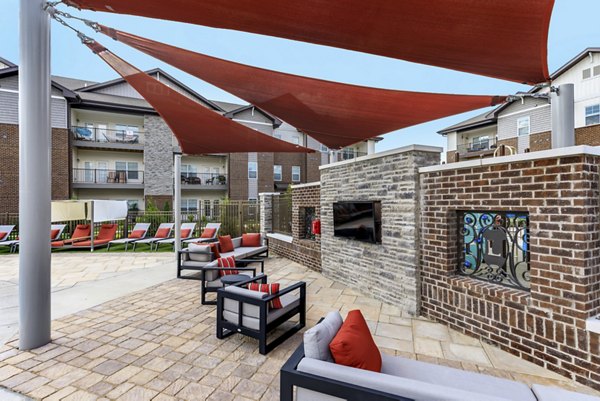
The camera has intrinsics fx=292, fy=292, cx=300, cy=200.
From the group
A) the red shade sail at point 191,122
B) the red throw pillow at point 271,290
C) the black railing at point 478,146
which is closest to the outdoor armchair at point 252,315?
the red throw pillow at point 271,290

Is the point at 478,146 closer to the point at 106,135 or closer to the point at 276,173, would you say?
the point at 276,173

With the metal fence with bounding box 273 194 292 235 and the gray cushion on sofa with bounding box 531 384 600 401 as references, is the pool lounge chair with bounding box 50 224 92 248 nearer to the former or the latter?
the metal fence with bounding box 273 194 292 235

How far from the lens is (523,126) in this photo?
1591 centimetres

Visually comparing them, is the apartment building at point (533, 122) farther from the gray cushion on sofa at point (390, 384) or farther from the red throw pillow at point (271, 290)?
the gray cushion on sofa at point (390, 384)

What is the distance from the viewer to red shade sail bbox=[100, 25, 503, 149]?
12.7 feet

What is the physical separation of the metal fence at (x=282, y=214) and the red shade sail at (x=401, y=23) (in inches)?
244

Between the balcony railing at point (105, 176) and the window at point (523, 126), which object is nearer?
the window at point (523, 126)

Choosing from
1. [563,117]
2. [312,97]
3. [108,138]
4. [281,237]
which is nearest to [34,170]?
[312,97]

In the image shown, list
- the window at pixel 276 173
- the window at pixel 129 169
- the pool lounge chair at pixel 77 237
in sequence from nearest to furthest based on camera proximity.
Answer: the pool lounge chair at pixel 77 237 < the window at pixel 129 169 < the window at pixel 276 173

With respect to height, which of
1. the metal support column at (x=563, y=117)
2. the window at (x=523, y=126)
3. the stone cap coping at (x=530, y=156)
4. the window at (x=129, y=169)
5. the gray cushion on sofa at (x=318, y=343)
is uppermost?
the window at (x=523, y=126)

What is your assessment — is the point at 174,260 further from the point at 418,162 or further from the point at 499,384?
the point at 499,384

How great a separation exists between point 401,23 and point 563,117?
232 cm

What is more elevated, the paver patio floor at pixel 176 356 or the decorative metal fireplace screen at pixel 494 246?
the decorative metal fireplace screen at pixel 494 246

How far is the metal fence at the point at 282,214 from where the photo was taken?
8.92m
